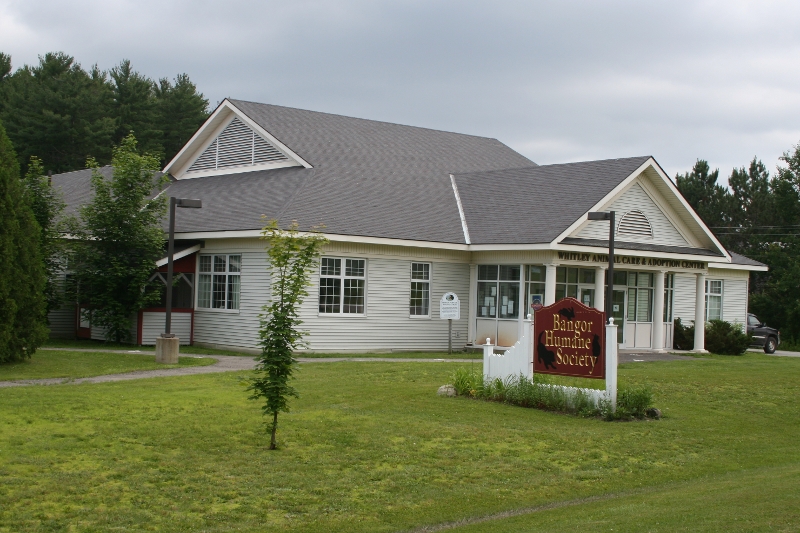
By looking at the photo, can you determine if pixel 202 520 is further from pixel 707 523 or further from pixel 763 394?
pixel 763 394

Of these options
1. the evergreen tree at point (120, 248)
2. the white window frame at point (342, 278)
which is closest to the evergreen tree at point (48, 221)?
the evergreen tree at point (120, 248)

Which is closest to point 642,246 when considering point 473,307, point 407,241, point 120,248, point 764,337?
point 473,307

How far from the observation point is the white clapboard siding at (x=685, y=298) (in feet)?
115

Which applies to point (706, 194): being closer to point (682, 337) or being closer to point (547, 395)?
point (682, 337)

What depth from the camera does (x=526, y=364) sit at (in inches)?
660

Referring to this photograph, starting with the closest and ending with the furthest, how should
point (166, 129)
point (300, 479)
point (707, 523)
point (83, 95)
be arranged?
point (707, 523)
point (300, 479)
point (83, 95)
point (166, 129)

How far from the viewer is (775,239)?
6094 cm

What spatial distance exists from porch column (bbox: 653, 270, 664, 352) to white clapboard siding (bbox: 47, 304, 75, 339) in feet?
62.7

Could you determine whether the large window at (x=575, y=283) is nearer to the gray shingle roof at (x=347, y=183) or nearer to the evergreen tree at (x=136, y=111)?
the gray shingle roof at (x=347, y=183)

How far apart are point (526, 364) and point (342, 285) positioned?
36.9 feet

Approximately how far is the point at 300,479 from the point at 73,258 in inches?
753

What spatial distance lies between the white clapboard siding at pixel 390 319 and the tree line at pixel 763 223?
27675 mm

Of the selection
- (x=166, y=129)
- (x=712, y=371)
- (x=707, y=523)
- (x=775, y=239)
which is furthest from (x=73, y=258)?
(x=775, y=239)

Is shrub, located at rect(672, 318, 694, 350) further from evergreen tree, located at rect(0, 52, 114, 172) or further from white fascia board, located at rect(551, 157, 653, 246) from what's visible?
evergreen tree, located at rect(0, 52, 114, 172)
